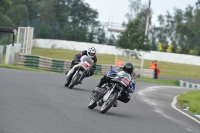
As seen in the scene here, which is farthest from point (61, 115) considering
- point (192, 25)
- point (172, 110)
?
point (192, 25)

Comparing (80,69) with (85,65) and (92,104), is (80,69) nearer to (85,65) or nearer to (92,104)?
(85,65)

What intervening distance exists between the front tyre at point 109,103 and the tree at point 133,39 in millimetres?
39374

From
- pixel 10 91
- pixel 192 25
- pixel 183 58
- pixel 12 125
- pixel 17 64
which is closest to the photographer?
pixel 12 125

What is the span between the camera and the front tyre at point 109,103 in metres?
14.0

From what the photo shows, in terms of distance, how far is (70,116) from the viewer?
12.6 meters

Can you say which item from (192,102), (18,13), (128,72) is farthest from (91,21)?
(128,72)

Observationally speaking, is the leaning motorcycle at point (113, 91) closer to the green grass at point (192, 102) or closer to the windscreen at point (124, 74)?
the windscreen at point (124, 74)

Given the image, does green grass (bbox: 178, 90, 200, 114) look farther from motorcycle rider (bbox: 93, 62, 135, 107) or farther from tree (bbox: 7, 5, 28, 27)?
tree (bbox: 7, 5, 28, 27)

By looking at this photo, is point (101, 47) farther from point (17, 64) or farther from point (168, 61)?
point (17, 64)

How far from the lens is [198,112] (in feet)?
59.7

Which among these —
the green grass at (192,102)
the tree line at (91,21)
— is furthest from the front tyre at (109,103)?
the tree line at (91,21)

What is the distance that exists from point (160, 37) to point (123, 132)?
304ft

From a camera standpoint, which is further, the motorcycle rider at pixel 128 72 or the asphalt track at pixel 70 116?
the motorcycle rider at pixel 128 72

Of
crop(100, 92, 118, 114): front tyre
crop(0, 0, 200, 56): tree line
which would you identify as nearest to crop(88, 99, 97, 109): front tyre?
crop(100, 92, 118, 114): front tyre
